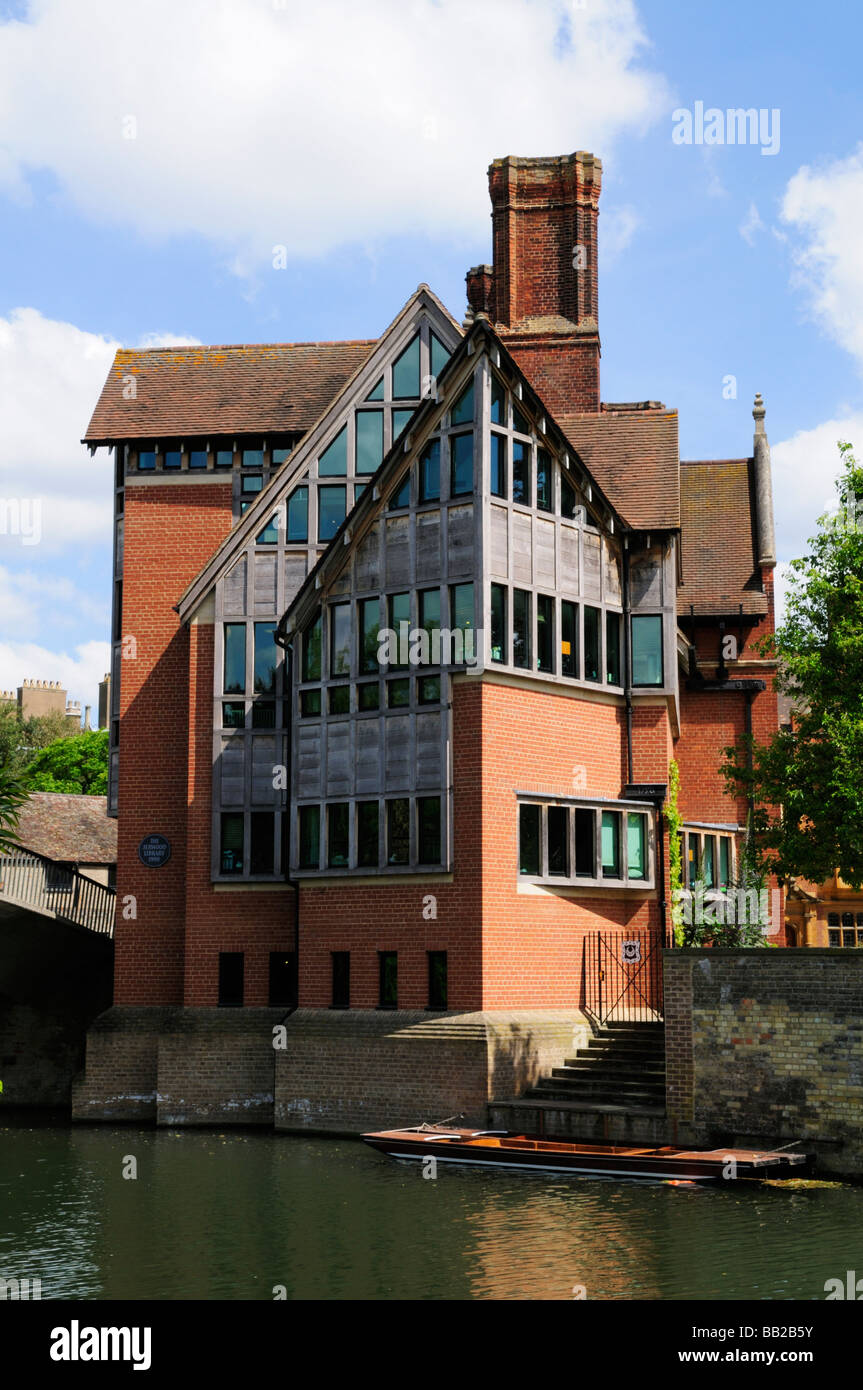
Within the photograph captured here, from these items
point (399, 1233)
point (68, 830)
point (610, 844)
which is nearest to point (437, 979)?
point (610, 844)

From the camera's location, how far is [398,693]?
29.4 meters

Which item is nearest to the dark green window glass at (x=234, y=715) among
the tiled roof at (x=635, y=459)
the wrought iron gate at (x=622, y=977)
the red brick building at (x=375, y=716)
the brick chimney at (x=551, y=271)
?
the red brick building at (x=375, y=716)

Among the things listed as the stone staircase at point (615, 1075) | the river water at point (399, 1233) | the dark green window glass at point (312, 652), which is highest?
the dark green window glass at point (312, 652)

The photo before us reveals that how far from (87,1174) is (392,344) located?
17.7 metres

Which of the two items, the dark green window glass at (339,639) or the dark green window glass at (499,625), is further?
the dark green window glass at (339,639)

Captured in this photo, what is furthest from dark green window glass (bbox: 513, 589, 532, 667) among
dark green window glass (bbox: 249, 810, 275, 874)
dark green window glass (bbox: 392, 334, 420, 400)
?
dark green window glass (bbox: 249, 810, 275, 874)

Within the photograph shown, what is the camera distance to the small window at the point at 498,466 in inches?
1137

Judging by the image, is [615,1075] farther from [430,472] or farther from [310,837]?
[430,472]

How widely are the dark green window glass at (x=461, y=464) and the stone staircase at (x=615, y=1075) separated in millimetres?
10579

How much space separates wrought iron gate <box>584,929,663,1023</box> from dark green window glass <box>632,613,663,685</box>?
5.20 m

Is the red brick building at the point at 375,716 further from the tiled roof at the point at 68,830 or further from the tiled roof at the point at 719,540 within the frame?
the tiled roof at the point at 68,830

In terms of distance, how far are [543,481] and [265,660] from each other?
717cm

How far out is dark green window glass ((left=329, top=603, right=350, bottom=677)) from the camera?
30.3 m

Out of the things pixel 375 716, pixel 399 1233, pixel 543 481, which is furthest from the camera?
pixel 543 481
